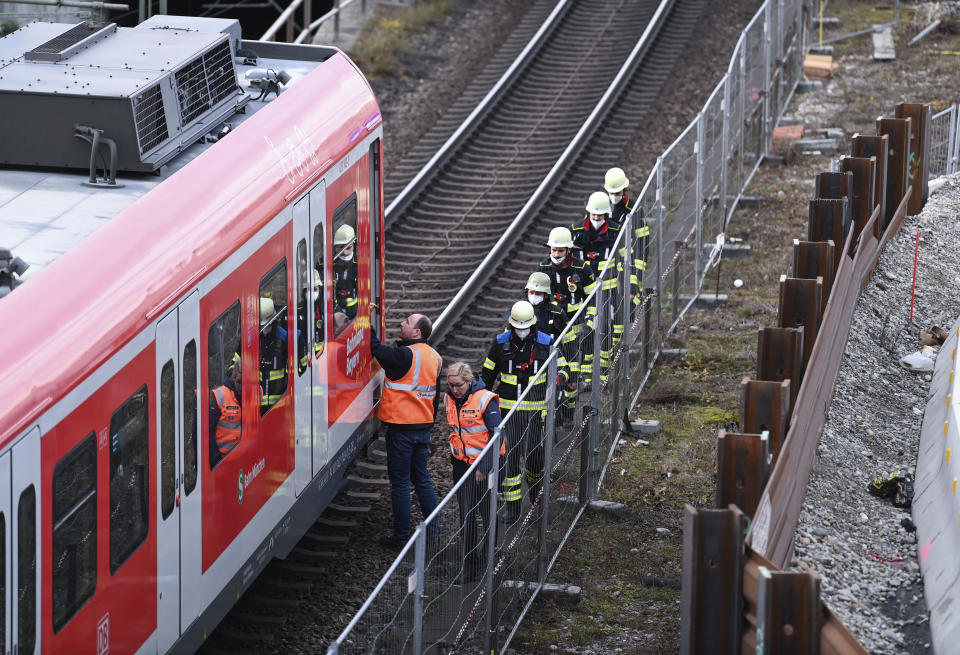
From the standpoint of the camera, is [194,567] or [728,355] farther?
[728,355]

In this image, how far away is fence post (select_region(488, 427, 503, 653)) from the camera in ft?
29.3

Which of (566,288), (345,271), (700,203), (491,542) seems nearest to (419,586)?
(491,542)

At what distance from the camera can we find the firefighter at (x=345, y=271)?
11.0 meters

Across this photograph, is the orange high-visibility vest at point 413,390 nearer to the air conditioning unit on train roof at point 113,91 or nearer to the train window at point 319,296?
the train window at point 319,296

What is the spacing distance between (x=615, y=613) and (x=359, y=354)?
9.89ft

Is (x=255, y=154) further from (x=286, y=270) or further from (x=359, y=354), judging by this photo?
(x=359, y=354)

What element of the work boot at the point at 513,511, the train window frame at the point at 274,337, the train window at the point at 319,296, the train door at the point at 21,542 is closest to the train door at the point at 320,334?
the train window at the point at 319,296

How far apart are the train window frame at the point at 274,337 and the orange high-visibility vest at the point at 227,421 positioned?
0.43 meters

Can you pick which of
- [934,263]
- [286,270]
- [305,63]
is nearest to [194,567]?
[286,270]

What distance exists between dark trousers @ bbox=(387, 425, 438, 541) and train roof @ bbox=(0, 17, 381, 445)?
2.17 m

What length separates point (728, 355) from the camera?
14414 millimetres

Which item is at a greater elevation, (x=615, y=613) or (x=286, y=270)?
(x=286, y=270)

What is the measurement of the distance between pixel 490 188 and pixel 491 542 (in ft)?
33.9

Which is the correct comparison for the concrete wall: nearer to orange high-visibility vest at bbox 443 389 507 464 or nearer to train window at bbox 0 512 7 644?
orange high-visibility vest at bbox 443 389 507 464
